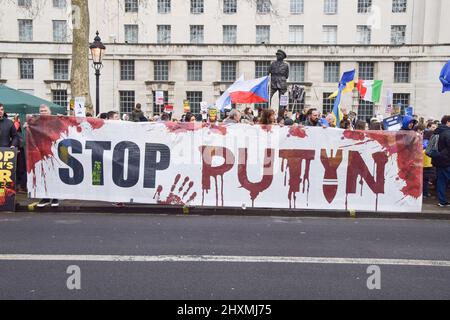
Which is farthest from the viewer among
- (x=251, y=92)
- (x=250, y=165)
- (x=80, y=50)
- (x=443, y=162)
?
(x=80, y=50)

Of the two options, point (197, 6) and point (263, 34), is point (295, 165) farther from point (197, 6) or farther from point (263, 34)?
point (197, 6)

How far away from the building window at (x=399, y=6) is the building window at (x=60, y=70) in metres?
34.3

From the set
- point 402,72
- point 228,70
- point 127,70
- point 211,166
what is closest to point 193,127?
point 211,166

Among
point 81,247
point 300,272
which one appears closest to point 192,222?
point 81,247

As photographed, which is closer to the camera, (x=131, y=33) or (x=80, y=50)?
(x=80, y=50)

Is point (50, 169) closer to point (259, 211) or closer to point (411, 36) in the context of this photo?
point (259, 211)

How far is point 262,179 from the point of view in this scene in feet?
29.9

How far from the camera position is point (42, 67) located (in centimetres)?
4809

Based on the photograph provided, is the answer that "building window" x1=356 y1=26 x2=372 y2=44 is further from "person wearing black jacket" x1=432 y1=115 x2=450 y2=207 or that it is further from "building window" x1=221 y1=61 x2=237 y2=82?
"person wearing black jacket" x1=432 y1=115 x2=450 y2=207

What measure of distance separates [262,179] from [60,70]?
146ft

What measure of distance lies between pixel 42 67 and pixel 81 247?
46.2 m

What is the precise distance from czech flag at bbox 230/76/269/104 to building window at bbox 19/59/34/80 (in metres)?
39.6

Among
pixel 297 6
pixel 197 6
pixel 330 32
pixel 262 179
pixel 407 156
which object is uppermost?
pixel 297 6

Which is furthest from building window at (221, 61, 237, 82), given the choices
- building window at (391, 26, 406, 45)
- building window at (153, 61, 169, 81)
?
building window at (391, 26, 406, 45)
